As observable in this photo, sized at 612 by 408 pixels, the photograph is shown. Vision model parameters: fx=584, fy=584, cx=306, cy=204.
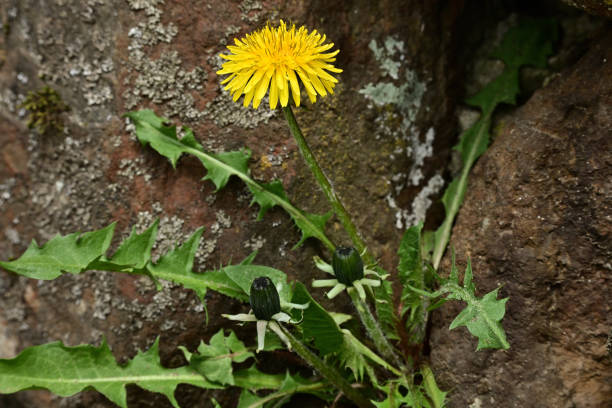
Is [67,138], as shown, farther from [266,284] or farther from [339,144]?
[266,284]

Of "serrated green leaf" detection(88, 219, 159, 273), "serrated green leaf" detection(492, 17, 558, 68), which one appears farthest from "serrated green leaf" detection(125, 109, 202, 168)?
"serrated green leaf" detection(492, 17, 558, 68)

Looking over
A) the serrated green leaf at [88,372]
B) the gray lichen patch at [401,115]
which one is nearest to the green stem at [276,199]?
the gray lichen patch at [401,115]

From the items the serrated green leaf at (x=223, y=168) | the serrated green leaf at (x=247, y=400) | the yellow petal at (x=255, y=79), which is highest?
the yellow petal at (x=255, y=79)

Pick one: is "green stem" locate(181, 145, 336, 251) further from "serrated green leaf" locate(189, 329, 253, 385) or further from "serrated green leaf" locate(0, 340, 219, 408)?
"serrated green leaf" locate(0, 340, 219, 408)

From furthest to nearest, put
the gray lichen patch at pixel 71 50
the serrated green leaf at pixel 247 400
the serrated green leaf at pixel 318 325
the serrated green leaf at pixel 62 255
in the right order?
the gray lichen patch at pixel 71 50
the serrated green leaf at pixel 247 400
the serrated green leaf at pixel 62 255
the serrated green leaf at pixel 318 325

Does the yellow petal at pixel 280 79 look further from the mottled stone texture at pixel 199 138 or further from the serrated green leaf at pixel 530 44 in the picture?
the serrated green leaf at pixel 530 44

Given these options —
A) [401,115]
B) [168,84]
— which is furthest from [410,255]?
[168,84]

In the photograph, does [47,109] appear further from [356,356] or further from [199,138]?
[356,356]
